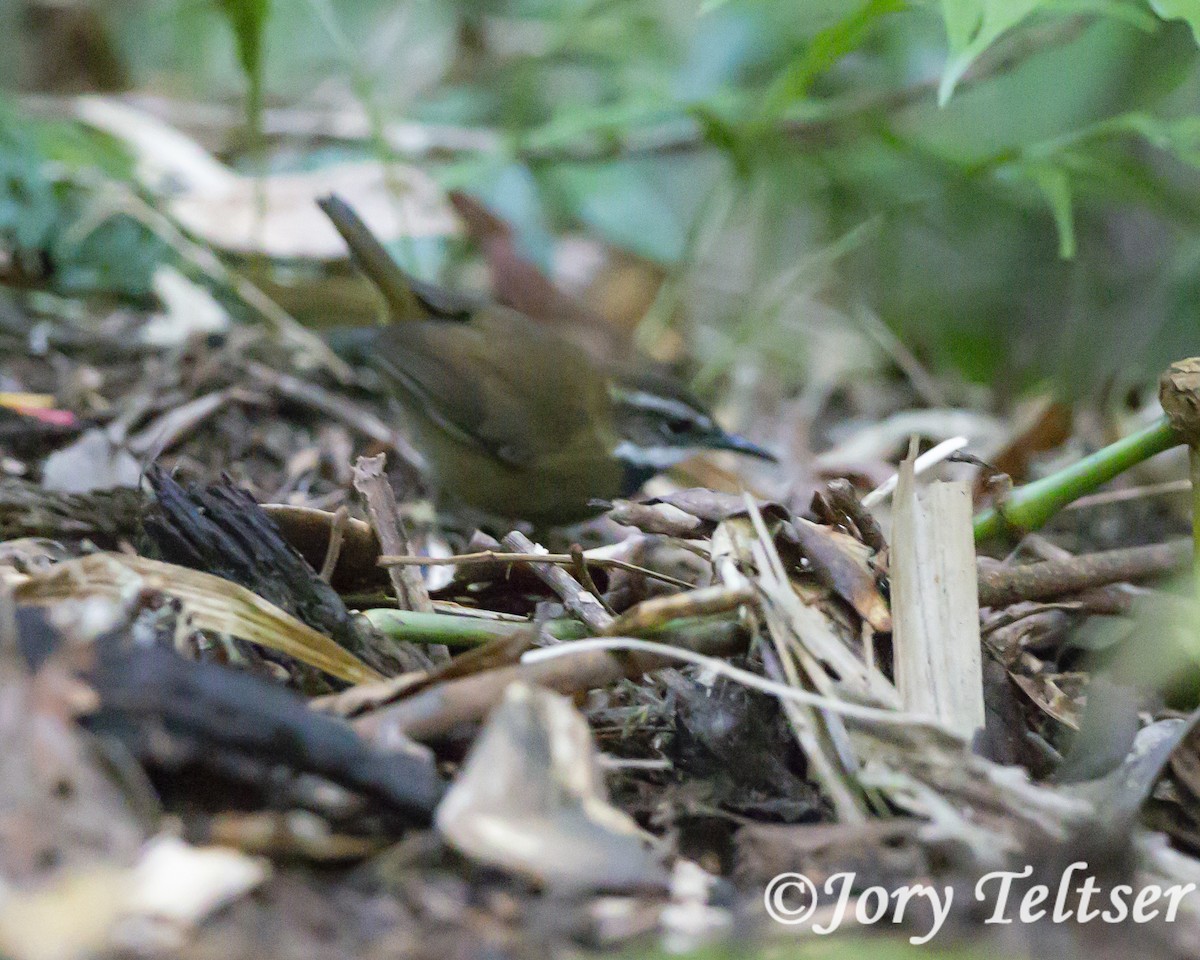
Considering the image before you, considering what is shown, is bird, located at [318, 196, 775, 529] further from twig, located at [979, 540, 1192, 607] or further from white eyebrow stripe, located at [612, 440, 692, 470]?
twig, located at [979, 540, 1192, 607]

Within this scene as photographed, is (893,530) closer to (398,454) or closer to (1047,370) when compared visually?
(398,454)

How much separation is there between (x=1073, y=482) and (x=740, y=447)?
223 centimetres

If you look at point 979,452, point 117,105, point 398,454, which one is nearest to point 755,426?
point 979,452

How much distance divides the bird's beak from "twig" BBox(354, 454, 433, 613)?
2.07m

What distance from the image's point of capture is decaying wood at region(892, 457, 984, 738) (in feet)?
6.45

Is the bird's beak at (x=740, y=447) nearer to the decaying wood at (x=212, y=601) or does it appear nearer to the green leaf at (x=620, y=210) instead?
the green leaf at (x=620, y=210)

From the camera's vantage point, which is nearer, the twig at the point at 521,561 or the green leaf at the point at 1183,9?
the twig at the point at 521,561

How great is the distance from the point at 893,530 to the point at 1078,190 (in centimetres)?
345

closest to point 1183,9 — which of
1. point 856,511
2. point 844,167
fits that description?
point 856,511

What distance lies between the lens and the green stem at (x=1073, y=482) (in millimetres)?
2252

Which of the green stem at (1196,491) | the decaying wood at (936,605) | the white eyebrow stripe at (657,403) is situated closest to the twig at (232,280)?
the white eyebrow stripe at (657,403)

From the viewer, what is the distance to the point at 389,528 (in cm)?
247

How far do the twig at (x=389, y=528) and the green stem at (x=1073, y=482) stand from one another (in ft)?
3.63

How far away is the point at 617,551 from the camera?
269 cm
